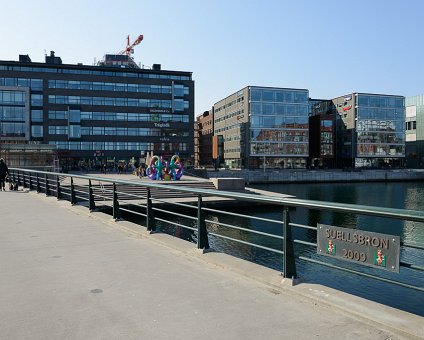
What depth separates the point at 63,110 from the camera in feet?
299

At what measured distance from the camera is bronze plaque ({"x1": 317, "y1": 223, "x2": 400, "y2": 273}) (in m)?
4.20

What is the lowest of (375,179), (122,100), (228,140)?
(375,179)

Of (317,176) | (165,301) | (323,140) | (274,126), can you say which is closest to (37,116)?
(274,126)

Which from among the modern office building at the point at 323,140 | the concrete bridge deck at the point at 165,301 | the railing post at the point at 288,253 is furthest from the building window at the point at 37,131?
the railing post at the point at 288,253

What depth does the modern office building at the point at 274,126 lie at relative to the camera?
99062 millimetres

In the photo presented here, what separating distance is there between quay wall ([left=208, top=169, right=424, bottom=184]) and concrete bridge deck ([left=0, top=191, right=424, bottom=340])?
227ft

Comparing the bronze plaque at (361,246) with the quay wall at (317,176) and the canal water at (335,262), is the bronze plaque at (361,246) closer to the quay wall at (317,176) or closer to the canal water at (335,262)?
the canal water at (335,262)

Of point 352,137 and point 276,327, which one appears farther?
point 352,137

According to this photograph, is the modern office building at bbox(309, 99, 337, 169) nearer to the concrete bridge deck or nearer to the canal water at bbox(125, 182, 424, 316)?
the canal water at bbox(125, 182, 424, 316)

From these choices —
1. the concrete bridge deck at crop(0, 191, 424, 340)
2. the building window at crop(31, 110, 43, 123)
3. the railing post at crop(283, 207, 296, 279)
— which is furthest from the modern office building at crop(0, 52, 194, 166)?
the railing post at crop(283, 207, 296, 279)

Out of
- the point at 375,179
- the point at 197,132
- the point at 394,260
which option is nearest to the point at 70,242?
the point at 394,260

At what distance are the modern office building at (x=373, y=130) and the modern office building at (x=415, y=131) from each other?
33.4ft

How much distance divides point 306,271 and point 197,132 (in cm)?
15442

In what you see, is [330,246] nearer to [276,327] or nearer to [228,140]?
[276,327]
